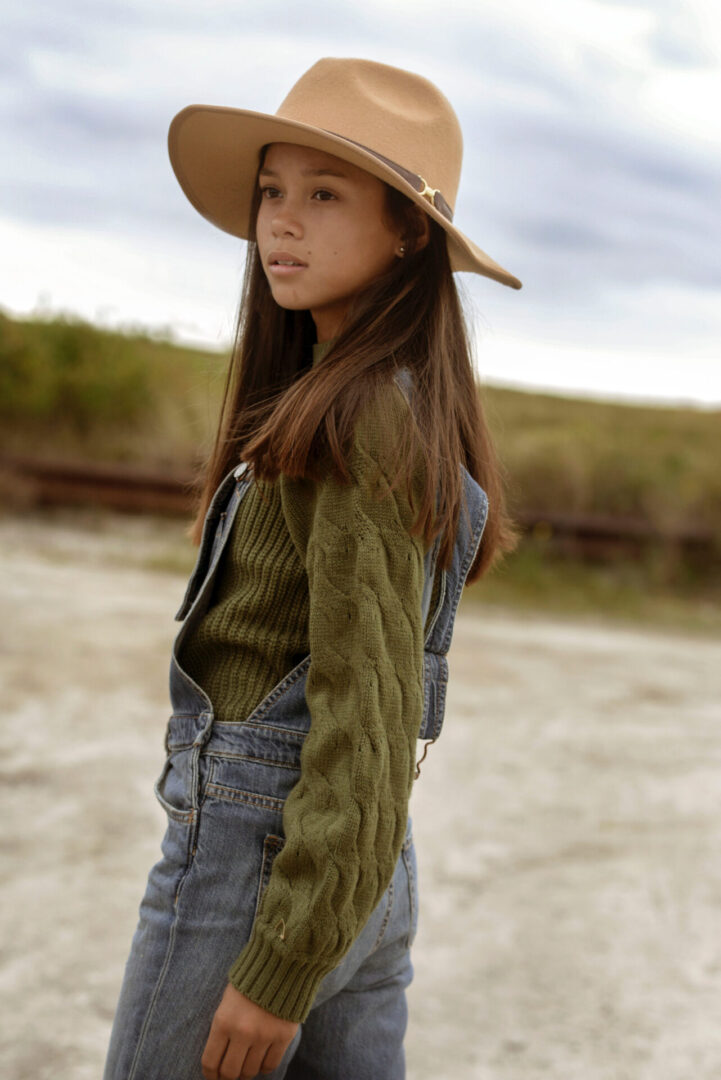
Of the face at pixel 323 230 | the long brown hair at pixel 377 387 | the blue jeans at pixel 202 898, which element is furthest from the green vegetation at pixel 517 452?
the blue jeans at pixel 202 898

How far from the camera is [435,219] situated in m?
1.48

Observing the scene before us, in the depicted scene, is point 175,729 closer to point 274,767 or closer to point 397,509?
point 274,767

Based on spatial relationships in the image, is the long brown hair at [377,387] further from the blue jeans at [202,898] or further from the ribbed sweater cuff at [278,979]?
the ribbed sweater cuff at [278,979]

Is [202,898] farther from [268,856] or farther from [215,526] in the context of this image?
[215,526]

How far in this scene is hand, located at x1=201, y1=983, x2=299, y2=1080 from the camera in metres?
1.23

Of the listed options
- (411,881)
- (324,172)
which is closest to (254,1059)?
(411,881)

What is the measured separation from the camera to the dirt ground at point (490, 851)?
2.57 meters

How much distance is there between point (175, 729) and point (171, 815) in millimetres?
115

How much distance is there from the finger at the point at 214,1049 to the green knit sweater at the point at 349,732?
0.07 m

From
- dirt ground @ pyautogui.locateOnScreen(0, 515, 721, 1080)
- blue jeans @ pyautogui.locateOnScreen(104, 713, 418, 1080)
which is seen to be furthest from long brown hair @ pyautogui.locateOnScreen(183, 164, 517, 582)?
dirt ground @ pyautogui.locateOnScreen(0, 515, 721, 1080)

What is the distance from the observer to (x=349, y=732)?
3.94 ft

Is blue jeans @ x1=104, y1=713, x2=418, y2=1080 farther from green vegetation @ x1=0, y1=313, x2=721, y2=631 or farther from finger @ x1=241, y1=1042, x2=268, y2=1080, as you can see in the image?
green vegetation @ x1=0, y1=313, x2=721, y2=631

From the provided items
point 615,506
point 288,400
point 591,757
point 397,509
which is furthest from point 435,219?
point 615,506

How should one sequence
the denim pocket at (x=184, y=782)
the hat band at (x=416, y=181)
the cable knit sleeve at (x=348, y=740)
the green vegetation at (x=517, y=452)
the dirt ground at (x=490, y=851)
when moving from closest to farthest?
1. the cable knit sleeve at (x=348, y=740)
2. the denim pocket at (x=184, y=782)
3. the hat band at (x=416, y=181)
4. the dirt ground at (x=490, y=851)
5. the green vegetation at (x=517, y=452)
